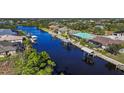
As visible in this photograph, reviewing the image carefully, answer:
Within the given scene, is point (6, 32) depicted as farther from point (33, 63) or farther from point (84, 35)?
point (84, 35)

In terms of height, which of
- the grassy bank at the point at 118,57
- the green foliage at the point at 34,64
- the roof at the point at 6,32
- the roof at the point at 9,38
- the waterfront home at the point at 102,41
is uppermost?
the roof at the point at 6,32

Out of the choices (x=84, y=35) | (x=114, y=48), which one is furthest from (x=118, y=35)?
(x=84, y=35)

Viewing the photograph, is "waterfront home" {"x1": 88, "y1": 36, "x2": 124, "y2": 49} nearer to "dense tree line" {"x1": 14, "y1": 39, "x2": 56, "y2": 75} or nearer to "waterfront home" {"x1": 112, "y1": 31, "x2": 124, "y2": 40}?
"waterfront home" {"x1": 112, "y1": 31, "x2": 124, "y2": 40}

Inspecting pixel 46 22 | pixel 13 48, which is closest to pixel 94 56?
pixel 46 22

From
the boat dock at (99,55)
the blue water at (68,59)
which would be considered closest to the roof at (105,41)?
the boat dock at (99,55)

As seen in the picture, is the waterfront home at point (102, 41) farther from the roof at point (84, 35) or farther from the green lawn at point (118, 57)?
the green lawn at point (118, 57)
